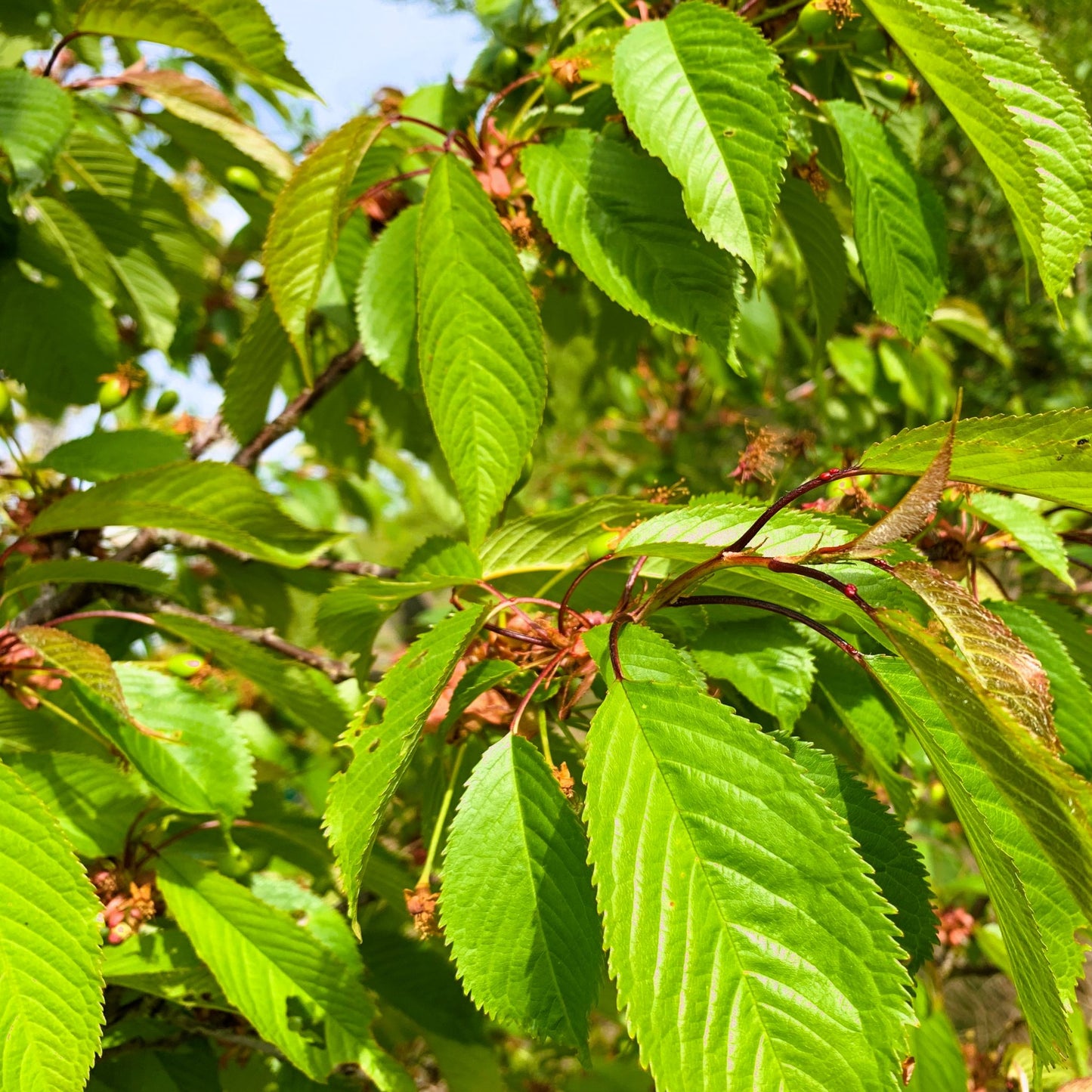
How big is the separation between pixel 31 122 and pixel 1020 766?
116cm

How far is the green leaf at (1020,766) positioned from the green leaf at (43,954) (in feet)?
2.17

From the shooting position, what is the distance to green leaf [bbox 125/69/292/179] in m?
1.24

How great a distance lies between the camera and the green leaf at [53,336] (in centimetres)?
137

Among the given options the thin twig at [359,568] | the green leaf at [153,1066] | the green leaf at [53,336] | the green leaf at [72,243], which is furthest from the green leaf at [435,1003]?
the green leaf at [72,243]

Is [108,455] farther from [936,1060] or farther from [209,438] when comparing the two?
[936,1060]

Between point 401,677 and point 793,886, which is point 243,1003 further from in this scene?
point 793,886

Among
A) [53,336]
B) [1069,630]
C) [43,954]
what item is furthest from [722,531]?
[53,336]

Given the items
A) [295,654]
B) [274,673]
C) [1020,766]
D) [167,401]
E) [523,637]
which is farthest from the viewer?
[167,401]

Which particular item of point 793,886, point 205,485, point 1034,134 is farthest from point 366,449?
point 793,886

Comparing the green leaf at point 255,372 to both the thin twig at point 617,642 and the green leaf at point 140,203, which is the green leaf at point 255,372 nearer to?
the green leaf at point 140,203

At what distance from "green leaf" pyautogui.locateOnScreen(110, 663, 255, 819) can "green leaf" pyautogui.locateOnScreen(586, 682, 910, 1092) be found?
551 millimetres

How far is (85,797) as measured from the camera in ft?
3.22

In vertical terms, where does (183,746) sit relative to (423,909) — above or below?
above

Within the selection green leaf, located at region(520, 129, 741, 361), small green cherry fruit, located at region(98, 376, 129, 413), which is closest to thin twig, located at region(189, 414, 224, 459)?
small green cherry fruit, located at region(98, 376, 129, 413)
